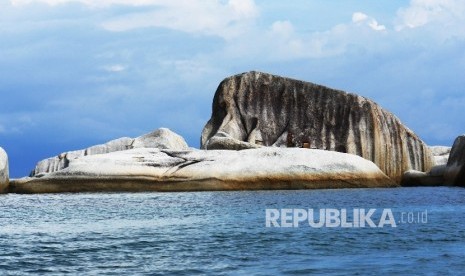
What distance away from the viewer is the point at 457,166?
170 ft

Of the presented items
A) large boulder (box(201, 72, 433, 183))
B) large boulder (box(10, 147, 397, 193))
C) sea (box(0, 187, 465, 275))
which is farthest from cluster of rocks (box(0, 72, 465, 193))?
sea (box(0, 187, 465, 275))

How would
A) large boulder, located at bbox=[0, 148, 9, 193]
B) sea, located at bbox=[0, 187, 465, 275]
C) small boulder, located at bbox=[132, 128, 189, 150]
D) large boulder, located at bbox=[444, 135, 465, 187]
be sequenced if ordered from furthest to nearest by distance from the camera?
small boulder, located at bbox=[132, 128, 189, 150], large boulder, located at bbox=[444, 135, 465, 187], large boulder, located at bbox=[0, 148, 9, 193], sea, located at bbox=[0, 187, 465, 275]

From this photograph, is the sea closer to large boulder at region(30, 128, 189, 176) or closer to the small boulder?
the small boulder

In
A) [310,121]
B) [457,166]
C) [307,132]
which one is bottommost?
[457,166]

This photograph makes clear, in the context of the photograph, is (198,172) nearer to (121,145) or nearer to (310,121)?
(310,121)

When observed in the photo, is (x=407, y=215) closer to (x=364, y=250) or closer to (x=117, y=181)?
(x=364, y=250)

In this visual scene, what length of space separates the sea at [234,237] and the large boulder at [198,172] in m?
6.82

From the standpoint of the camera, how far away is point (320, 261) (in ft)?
49.6

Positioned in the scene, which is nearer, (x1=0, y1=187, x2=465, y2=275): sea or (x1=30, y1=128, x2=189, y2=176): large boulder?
(x1=0, y1=187, x2=465, y2=275): sea

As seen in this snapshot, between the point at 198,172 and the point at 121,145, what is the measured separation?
17823 mm

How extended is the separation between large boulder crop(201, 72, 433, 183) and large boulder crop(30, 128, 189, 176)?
7.40ft

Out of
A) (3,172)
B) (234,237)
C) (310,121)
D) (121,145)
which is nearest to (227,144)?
(310,121)

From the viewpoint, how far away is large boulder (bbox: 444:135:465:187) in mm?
51125

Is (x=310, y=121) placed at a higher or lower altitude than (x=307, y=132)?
higher
